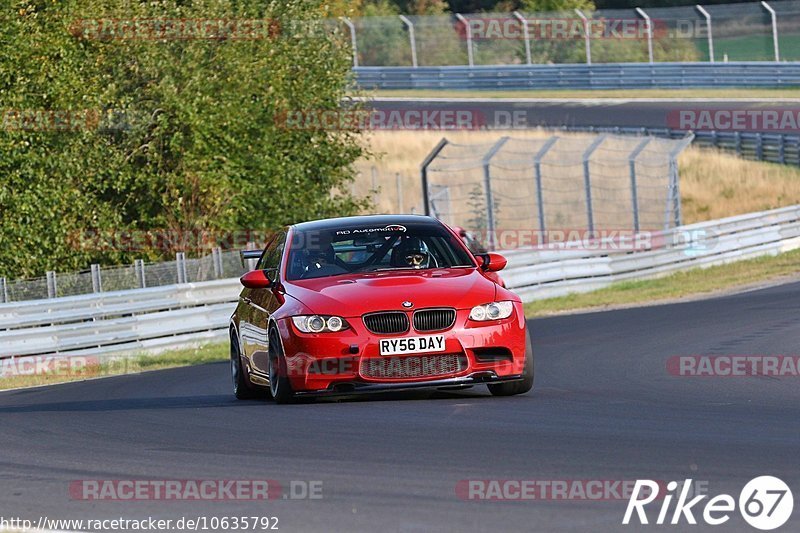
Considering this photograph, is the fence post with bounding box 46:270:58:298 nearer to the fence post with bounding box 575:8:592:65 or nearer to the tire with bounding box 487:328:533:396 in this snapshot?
the tire with bounding box 487:328:533:396

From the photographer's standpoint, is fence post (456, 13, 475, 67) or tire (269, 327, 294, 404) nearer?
tire (269, 327, 294, 404)

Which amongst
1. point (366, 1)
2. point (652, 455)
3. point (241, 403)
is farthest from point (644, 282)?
point (366, 1)

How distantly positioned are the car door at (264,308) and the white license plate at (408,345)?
1180mm

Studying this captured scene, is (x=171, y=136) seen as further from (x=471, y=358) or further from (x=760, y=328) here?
(x=471, y=358)

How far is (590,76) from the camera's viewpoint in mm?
51625

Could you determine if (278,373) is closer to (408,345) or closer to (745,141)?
(408,345)

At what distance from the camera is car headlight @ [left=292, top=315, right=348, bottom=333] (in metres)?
10.5

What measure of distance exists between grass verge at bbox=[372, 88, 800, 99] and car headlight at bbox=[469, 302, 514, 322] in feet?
125

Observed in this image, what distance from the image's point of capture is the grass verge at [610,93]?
4806 centimetres
